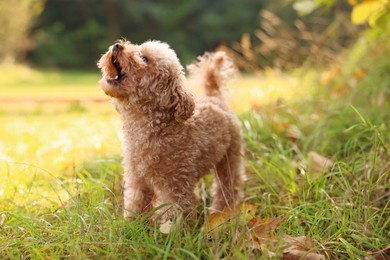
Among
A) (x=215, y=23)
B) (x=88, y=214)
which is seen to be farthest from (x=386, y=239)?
(x=215, y=23)

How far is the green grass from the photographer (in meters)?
2.28

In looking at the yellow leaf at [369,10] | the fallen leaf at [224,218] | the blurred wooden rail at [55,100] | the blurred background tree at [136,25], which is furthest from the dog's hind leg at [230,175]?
the blurred background tree at [136,25]

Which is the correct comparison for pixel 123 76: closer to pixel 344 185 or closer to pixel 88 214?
pixel 88 214

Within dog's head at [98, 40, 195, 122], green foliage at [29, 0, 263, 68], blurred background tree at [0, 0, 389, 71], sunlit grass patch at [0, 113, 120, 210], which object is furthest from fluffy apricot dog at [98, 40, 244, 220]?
green foliage at [29, 0, 263, 68]

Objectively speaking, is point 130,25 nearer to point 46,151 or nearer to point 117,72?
point 46,151

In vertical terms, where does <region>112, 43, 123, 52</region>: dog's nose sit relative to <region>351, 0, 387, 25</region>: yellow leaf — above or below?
above

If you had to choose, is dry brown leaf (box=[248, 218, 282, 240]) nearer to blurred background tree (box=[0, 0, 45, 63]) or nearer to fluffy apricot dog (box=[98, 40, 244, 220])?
fluffy apricot dog (box=[98, 40, 244, 220])

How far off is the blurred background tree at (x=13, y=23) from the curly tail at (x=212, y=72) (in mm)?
17114

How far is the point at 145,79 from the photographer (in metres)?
2.75

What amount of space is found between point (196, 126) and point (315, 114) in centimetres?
237

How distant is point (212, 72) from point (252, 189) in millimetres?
920

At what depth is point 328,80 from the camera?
6586 millimetres

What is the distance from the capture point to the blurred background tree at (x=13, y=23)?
18739mm

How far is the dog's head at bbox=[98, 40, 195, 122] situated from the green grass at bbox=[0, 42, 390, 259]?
559 mm
